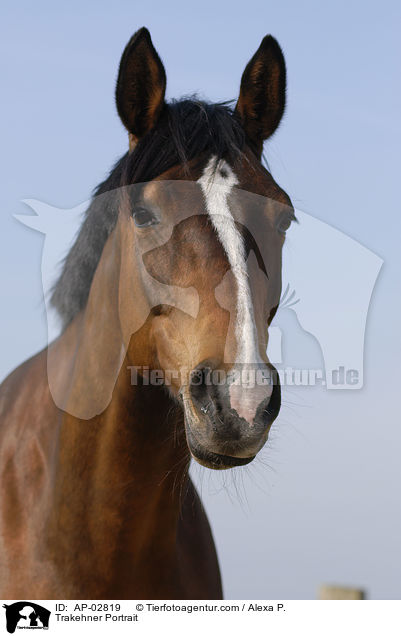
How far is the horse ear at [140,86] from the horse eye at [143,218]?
53cm

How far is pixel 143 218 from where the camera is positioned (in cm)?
311

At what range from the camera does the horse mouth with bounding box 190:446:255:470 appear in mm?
2639

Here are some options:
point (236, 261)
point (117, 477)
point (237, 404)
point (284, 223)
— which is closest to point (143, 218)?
point (236, 261)

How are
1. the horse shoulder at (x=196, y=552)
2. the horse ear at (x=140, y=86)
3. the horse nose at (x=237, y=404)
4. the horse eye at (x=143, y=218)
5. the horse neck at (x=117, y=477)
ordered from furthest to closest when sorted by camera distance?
the horse shoulder at (x=196, y=552) → the horse ear at (x=140, y=86) → the horse neck at (x=117, y=477) → the horse eye at (x=143, y=218) → the horse nose at (x=237, y=404)

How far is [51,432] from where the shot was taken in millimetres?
3461

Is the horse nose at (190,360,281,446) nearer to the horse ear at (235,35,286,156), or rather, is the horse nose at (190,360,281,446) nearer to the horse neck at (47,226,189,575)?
the horse neck at (47,226,189,575)

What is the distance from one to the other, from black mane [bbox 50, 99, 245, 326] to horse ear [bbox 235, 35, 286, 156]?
0.47 feet

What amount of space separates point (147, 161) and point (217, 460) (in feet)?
4.87

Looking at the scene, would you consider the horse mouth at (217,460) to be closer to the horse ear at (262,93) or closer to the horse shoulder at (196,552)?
the horse shoulder at (196,552)

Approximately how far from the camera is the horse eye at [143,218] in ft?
10.1
